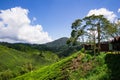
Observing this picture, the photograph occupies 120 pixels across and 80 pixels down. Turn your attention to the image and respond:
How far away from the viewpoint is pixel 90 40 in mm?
87500

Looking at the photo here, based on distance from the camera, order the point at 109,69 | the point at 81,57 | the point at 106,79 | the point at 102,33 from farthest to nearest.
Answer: the point at 102,33 → the point at 81,57 → the point at 109,69 → the point at 106,79

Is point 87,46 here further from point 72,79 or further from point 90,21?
point 72,79

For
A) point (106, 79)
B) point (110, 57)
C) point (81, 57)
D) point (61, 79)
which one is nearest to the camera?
point (106, 79)

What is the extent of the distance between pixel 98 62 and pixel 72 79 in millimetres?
7434

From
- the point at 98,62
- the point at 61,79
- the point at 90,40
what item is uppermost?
the point at 90,40

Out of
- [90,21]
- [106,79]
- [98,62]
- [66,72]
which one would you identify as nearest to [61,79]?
[66,72]

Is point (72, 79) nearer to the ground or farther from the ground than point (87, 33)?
nearer to the ground

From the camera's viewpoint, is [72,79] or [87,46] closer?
[72,79]

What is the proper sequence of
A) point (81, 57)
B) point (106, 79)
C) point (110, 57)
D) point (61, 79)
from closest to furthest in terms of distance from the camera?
point (106, 79) → point (110, 57) → point (61, 79) → point (81, 57)

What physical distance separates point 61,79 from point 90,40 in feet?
92.3

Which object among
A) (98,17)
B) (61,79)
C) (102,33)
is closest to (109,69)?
(61,79)

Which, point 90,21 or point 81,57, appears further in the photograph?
point 90,21

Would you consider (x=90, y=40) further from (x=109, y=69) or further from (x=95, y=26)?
(x=109, y=69)

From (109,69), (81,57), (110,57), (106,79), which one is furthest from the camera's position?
(81,57)
